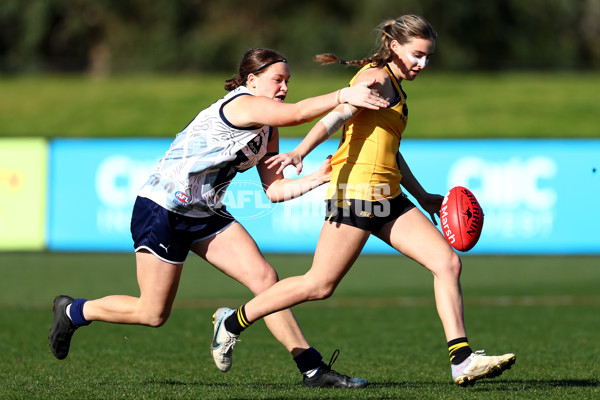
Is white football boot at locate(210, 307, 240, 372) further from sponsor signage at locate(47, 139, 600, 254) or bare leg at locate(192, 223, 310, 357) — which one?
sponsor signage at locate(47, 139, 600, 254)

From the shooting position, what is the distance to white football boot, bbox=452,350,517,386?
528cm

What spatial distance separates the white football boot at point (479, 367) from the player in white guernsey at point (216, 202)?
26.0 inches

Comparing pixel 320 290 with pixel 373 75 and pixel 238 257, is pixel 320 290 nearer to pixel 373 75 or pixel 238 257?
pixel 238 257

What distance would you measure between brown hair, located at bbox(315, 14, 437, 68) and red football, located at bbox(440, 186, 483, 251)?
979 millimetres

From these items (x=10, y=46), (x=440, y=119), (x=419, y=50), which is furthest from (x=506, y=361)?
(x=10, y=46)

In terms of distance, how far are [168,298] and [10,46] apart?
1248 inches

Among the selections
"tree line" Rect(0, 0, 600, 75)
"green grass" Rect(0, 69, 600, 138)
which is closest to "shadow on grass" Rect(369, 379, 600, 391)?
"green grass" Rect(0, 69, 600, 138)

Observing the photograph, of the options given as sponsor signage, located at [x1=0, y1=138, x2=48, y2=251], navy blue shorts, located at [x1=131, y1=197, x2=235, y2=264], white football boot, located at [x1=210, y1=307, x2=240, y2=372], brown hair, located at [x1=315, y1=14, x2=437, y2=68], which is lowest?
sponsor signage, located at [x1=0, y1=138, x2=48, y2=251]

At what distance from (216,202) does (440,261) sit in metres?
1.38

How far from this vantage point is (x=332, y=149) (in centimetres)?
1553

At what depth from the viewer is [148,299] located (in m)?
5.71

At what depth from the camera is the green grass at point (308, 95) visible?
22.7 meters

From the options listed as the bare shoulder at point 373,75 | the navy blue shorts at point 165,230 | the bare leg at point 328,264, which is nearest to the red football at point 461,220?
the bare leg at point 328,264

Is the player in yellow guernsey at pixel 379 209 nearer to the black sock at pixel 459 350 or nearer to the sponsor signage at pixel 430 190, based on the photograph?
the black sock at pixel 459 350
